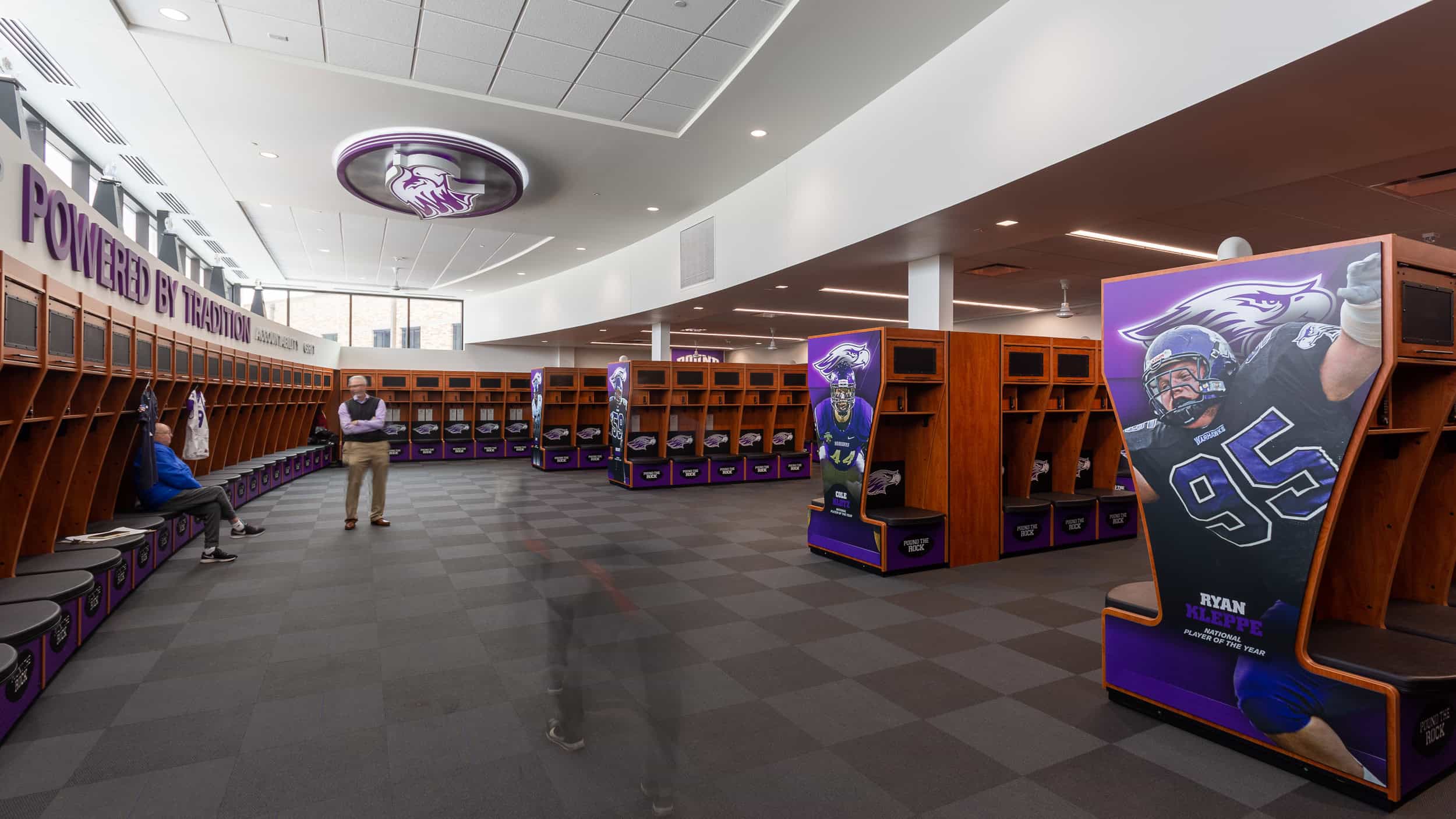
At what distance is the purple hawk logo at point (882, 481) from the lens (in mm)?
6172

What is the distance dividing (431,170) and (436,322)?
486 inches

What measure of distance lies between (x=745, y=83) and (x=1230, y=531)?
16.1 feet

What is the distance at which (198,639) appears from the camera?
3.94m

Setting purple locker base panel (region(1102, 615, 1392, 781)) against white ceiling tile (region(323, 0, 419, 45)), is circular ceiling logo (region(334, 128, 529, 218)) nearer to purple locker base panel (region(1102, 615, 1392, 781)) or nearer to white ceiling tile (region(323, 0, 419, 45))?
white ceiling tile (region(323, 0, 419, 45))

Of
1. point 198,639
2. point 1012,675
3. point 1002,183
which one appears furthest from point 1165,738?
point 198,639

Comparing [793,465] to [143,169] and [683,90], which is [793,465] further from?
[143,169]

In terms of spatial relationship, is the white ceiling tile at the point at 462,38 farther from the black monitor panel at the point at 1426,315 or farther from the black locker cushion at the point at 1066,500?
the black locker cushion at the point at 1066,500

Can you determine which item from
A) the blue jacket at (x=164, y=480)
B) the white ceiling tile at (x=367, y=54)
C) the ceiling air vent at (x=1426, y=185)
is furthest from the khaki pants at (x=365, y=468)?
the ceiling air vent at (x=1426, y=185)

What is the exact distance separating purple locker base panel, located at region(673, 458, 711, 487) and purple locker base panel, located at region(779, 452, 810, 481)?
1520 millimetres

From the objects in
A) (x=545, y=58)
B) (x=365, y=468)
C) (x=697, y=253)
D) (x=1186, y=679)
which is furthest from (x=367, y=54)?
(x=1186, y=679)

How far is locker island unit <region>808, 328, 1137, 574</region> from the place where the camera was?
5.66 metres

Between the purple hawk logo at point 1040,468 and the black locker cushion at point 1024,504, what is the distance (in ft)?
2.12

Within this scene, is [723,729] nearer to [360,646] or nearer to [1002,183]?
[360,646]

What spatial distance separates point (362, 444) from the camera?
7234 mm
